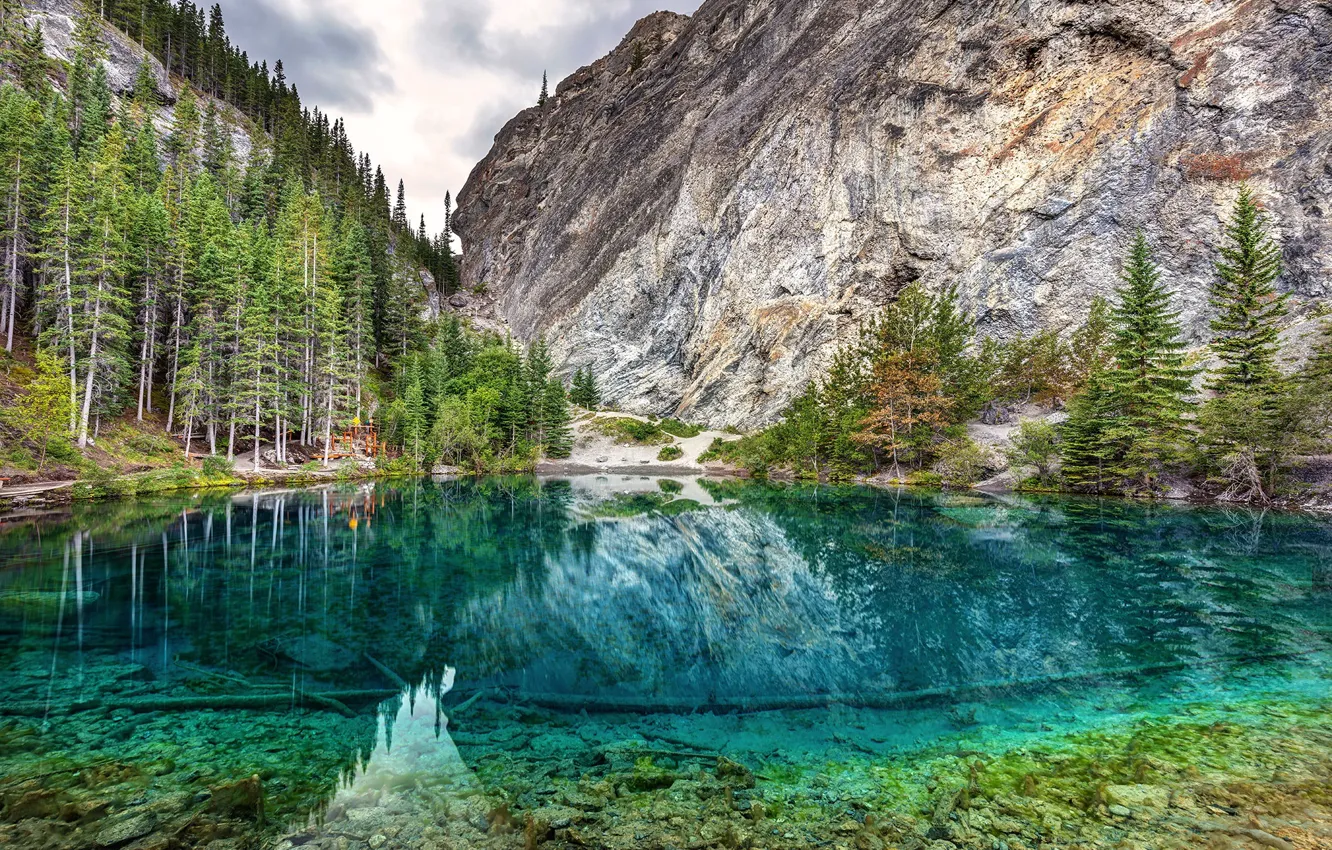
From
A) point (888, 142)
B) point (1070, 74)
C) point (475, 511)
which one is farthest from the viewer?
point (888, 142)

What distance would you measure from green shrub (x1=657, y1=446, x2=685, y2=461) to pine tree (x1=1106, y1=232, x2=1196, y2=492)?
37782 millimetres

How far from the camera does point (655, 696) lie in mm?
6957

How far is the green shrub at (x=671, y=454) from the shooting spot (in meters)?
59.2

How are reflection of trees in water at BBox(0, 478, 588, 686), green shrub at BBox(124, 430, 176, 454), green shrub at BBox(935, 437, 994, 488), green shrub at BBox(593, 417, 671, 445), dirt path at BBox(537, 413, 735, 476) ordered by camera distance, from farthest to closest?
green shrub at BBox(593, 417, 671, 445), dirt path at BBox(537, 413, 735, 476), green shrub at BBox(935, 437, 994, 488), green shrub at BBox(124, 430, 176, 454), reflection of trees in water at BBox(0, 478, 588, 686)

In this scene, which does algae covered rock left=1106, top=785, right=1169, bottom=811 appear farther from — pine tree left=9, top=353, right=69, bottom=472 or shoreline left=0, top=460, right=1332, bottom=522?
pine tree left=9, top=353, right=69, bottom=472

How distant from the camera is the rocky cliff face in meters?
38.2

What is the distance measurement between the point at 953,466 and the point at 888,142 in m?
34.6

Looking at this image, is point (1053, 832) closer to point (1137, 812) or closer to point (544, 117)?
point (1137, 812)

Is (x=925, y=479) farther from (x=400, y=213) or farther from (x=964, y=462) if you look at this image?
(x=400, y=213)

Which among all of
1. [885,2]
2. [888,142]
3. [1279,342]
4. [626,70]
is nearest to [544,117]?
[626,70]

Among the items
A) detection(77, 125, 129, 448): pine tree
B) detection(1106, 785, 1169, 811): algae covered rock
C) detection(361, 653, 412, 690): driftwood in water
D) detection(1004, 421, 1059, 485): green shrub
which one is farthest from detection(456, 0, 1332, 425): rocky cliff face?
detection(361, 653, 412, 690): driftwood in water

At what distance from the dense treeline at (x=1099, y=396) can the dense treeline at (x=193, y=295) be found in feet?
113

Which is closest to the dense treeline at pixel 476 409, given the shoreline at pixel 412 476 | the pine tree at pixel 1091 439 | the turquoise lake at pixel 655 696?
the shoreline at pixel 412 476

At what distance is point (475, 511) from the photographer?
26016 mm
